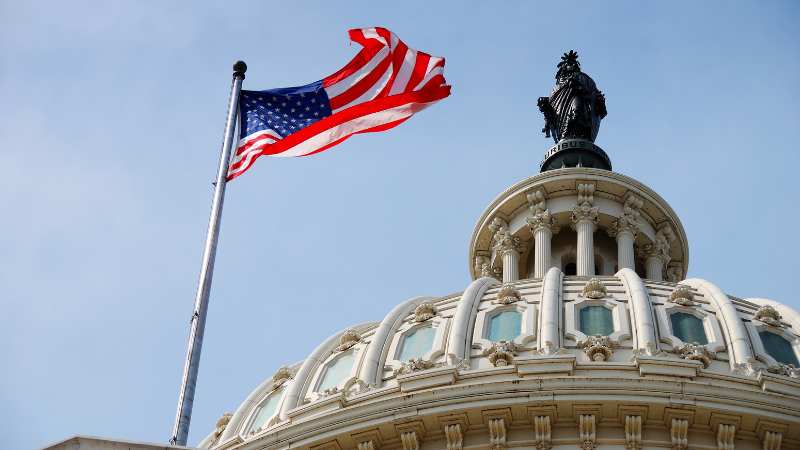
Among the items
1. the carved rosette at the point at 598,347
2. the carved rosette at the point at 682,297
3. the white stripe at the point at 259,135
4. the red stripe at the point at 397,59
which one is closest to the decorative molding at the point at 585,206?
the carved rosette at the point at 682,297

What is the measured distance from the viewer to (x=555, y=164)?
69812 millimetres

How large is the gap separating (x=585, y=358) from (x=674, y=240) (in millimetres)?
21980

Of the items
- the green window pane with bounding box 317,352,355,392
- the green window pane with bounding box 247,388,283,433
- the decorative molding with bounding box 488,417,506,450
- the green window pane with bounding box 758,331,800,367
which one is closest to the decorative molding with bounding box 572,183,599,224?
the green window pane with bounding box 758,331,800,367

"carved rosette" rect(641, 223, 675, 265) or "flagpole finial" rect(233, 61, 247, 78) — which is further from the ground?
"carved rosette" rect(641, 223, 675, 265)

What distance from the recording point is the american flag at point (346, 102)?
3897 centimetres

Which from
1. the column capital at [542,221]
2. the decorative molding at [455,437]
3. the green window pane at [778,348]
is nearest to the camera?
the decorative molding at [455,437]

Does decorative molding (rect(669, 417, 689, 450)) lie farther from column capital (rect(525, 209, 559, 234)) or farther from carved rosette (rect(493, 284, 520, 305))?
column capital (rect(525, 209, 559, 234))

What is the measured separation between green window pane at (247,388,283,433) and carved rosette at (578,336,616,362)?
939 centimetres

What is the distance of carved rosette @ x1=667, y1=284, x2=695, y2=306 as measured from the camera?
50.8 metres

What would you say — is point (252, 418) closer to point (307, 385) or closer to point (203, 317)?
point (307, 385)

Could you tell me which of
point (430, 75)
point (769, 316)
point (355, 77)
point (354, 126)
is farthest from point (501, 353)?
point (769, 316)

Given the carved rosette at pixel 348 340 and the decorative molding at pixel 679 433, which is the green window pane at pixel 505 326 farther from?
the decorative molding at pixel 679 433

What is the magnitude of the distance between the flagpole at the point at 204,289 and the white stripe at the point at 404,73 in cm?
614

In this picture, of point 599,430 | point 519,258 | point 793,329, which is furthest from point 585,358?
point 519,258
